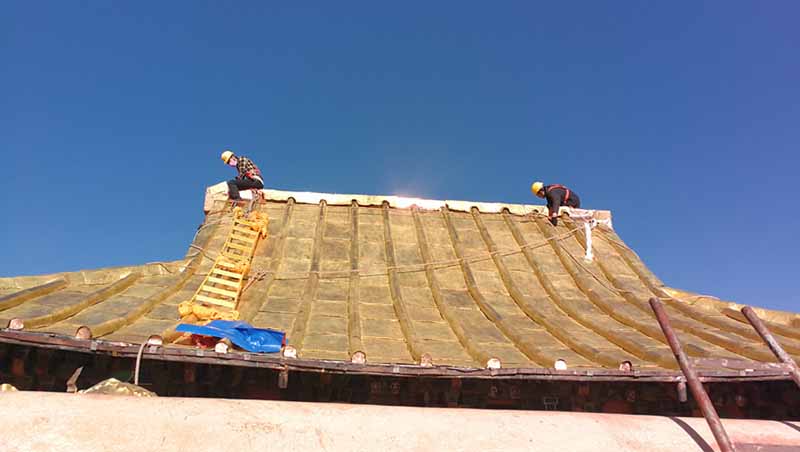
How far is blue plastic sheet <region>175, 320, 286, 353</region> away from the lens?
5.85 metres

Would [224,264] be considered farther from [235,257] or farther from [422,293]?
[422,293]

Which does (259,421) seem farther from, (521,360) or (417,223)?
(417,223)

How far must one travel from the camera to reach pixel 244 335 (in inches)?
236

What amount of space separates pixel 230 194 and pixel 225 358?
6.51 meters

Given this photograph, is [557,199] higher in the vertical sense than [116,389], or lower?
higher

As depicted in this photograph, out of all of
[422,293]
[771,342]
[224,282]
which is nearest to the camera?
[771,342]

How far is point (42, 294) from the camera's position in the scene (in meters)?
6.98

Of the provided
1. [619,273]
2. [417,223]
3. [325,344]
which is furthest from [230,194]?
[619,273]

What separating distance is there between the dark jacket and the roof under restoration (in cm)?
25

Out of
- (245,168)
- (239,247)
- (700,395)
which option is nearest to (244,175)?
(245,168)

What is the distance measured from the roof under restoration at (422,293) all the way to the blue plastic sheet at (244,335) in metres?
0.34

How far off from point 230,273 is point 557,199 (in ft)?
24.6

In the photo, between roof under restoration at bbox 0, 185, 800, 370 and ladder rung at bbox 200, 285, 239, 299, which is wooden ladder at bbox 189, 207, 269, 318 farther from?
roof under restoration at bbox 0, 185, 800, 370

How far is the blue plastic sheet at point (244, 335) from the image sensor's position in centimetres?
585
